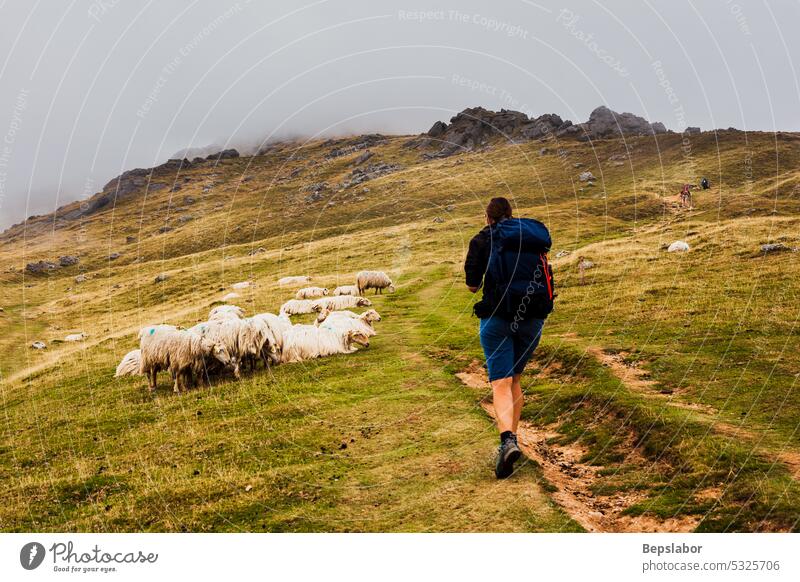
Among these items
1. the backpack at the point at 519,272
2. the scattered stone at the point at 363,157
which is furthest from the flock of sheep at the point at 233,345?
the scattered stone at the point at 363,157

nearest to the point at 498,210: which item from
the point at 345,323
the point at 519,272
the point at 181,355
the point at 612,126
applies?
the point at 519,272

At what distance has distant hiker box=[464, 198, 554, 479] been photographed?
8.06 m

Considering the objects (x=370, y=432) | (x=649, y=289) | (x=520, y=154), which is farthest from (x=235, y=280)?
(x=520, y=154)

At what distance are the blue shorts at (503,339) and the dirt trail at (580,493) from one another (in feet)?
5.97

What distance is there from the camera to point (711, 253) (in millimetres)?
30797

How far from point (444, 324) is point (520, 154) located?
13163 centimetres

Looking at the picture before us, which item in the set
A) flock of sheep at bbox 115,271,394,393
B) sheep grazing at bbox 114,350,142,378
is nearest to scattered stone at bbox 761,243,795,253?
flock of sheep at bbox 115,271,394,393

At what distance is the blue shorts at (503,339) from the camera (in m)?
8.35

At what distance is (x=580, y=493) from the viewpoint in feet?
26.1

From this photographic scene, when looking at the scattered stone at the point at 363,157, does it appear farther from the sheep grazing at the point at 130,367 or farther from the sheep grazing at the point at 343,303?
the sheep grazing at the point at 130,367

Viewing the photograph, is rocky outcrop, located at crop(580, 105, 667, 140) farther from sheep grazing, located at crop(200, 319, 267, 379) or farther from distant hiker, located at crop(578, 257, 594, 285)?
sheep grazing, located at crop(200, 319, 267, 379)

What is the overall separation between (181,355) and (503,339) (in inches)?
454

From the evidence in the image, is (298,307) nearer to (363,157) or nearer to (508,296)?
(508,296)
